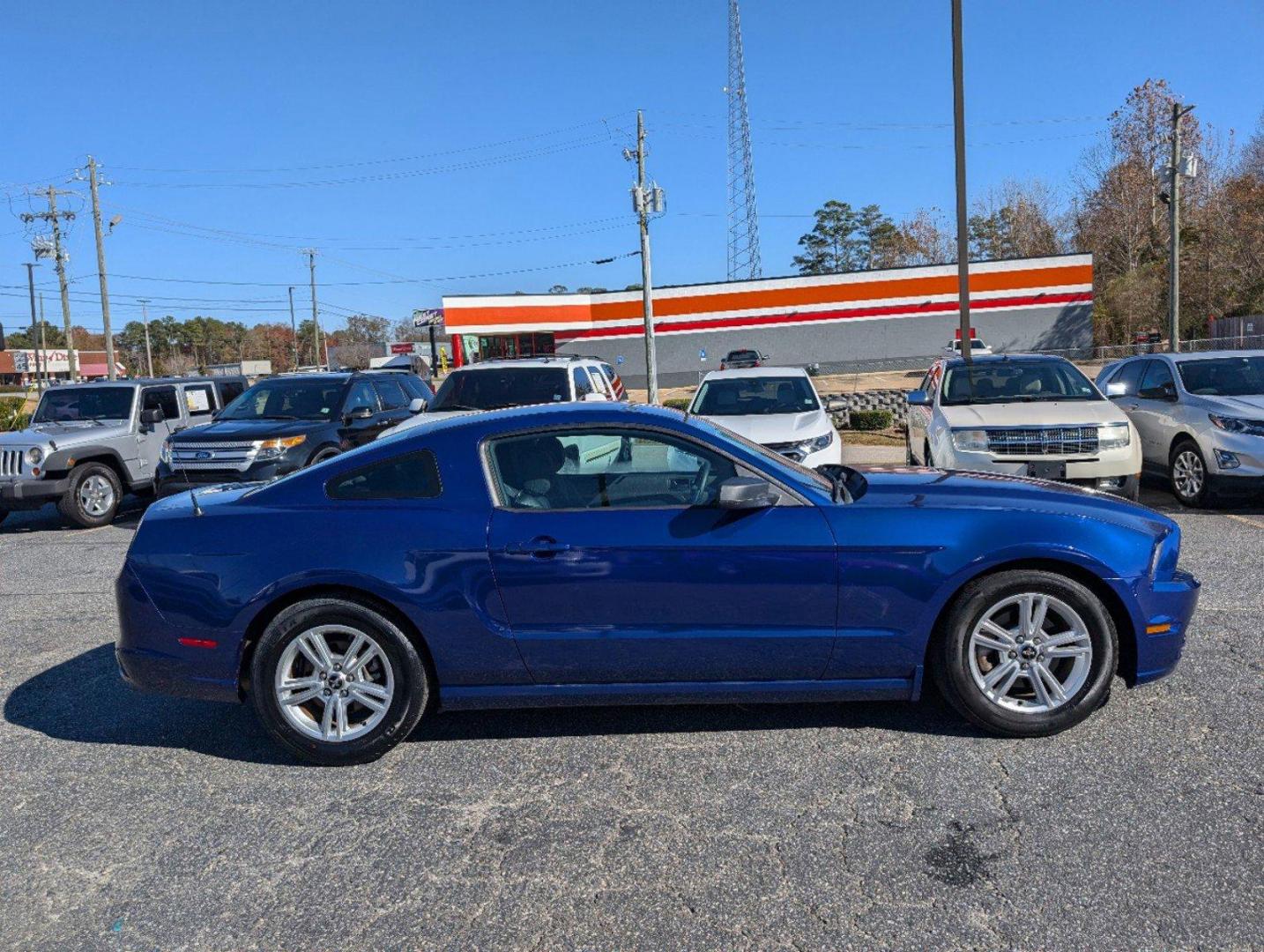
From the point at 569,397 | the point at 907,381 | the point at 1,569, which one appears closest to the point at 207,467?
the point at 1,569

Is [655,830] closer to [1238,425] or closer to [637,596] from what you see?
[637,596]

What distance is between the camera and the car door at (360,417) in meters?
12.0

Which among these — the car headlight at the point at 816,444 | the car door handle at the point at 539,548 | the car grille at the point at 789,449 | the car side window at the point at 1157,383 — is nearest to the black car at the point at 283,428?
the car grille at the point at 789,449

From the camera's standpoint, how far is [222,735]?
4734mm

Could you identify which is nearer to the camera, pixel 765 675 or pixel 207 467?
pixel 765 675

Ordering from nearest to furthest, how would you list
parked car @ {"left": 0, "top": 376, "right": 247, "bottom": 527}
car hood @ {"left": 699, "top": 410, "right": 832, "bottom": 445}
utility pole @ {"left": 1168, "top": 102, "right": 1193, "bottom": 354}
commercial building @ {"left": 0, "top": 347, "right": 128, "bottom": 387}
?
car hood @ {"left": 699, "top": 410, "right": 832, "bottom": 445} → parked car @ {"left": 0, "top": 376, "right": 247, "bottom": 527} → utility pole @ {"left": 1168, "top": 102, "right": 1193, "bottom": 354} → commercial building @ {"left": 0, "top": 347, "right": 128, "bottom": 387}

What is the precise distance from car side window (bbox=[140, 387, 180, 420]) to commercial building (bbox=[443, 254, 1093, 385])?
3642 centimetres

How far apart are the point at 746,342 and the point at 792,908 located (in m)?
49.4

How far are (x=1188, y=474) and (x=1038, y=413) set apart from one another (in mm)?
2175

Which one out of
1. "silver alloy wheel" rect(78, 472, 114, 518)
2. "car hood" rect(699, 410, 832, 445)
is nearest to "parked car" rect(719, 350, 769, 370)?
"car hood" rect(699, 410, 832, 445)

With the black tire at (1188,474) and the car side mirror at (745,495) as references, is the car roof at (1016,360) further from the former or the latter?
the car side mirror at (745,495)

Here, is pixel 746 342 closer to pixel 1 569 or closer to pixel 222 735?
pixel 1 569

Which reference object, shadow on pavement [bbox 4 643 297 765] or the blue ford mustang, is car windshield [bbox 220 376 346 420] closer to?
shadow on pavement [bbox 4 643 297 765]

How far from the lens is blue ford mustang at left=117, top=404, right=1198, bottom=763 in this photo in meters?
4.13
